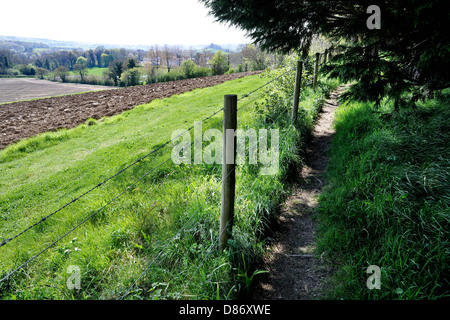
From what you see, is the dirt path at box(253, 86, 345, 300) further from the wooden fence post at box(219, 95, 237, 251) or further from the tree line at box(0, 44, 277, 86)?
the tree line at box(0, 44, 277, 86)

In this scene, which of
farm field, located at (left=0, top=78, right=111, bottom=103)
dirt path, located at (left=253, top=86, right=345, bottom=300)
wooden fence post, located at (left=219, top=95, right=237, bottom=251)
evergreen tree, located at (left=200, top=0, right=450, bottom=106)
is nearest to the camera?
wooden fence post, located at (left=219, top=95, right=237, bottom=251)

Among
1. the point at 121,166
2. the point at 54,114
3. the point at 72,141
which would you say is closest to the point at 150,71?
the point at 54,114

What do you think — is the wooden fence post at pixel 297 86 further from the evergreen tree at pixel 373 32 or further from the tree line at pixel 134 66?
the tree line at pixel 134 66

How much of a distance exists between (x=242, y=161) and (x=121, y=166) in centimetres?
326

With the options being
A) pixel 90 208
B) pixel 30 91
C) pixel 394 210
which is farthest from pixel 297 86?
pixel 30 91

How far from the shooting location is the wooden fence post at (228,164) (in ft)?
7.50

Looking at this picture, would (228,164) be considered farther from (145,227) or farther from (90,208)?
(90,208)

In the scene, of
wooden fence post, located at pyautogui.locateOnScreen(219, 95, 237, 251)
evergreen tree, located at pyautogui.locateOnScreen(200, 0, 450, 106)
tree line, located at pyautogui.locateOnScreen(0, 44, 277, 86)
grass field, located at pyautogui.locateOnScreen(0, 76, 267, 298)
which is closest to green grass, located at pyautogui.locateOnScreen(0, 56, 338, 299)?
grass field, located at pyautogui.locateOnScreen(0, 76, 267, 298)

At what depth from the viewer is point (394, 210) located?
8.58 ft

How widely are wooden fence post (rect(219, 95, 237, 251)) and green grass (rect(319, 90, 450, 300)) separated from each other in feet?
3.91

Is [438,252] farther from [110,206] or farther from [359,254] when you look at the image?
[110,206]

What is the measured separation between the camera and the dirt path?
7.89 ft

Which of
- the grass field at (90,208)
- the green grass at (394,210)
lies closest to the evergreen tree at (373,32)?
the green grass at (394,210)
